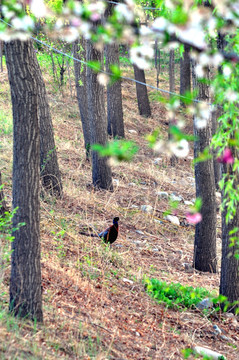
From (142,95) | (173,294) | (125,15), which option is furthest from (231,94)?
(142,95)

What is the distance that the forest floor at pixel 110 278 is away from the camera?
13.4ft

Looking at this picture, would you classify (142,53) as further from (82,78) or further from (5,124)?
(5,124)

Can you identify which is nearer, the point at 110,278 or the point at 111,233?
the point at 110,278

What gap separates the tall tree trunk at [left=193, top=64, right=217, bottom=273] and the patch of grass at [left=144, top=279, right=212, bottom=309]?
1242 mm

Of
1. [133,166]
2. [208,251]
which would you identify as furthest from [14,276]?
[133,166]

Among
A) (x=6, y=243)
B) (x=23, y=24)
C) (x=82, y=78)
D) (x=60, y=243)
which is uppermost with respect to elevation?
(x=82, y=78)

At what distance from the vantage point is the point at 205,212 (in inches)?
277

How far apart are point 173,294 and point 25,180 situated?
2.99 metres

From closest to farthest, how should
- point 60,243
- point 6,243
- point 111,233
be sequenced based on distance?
point 6,243, point 60,243, point 111,233

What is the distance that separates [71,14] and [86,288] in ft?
12.9

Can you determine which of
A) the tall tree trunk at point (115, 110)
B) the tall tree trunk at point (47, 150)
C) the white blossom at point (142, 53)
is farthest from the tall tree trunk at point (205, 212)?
the tall tree trunk at point (115, 110)

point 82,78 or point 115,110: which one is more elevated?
point 82,78

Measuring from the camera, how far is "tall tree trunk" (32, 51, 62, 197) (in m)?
8.05

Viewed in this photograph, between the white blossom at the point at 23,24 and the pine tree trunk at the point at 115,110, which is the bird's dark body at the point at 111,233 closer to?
the white blossom at the point at 23,24
